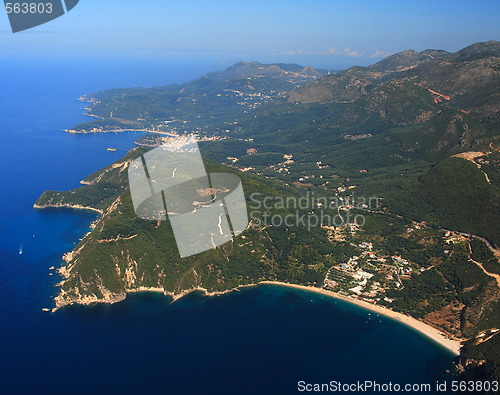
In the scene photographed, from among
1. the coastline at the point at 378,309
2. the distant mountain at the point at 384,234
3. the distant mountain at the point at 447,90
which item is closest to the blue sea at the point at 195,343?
the coastline at the point at 378,309

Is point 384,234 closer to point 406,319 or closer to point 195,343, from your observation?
point 406,319

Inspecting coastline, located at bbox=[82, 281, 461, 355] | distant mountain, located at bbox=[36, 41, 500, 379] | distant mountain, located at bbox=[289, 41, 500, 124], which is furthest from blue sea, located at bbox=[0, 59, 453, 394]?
distant mountain, located at bbox=[289, 41, 500, 124]

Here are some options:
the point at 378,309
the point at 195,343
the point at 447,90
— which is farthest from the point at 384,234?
the point at 447,90

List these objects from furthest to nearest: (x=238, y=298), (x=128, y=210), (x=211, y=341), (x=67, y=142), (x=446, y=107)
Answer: (x=67, y=142)
(x=446, y=107)
(x=128, y=210)
(x=238, y=298)
(x=211, y=341)

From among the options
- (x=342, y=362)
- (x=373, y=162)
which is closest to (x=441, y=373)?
(x=342, y=362)

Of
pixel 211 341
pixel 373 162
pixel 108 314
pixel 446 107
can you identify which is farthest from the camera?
pixel 446 107

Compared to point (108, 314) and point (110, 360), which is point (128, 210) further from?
point (110, 360)

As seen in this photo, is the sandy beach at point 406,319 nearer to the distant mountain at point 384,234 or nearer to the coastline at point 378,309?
the coastline at point 378,309

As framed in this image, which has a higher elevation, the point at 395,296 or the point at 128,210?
the point at 128,210

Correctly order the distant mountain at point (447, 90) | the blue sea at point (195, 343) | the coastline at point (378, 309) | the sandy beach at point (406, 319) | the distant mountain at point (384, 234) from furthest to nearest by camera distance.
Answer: the distant mountain at point (447, 90) < the distant mountain at point (384, 234) < the coastline at point (378, 309) < the sandy beach at point (406, 319) < the blue sea at point (195, 343)
